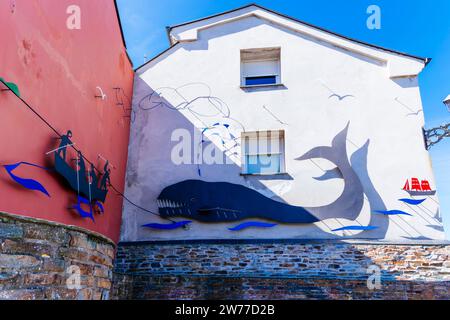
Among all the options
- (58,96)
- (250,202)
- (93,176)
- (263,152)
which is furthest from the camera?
(263,152)

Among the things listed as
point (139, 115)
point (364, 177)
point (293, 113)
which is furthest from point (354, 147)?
point (139, 115)

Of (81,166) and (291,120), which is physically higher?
(291,120)

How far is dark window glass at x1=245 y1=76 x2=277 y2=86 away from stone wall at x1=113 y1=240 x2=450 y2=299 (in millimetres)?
3790

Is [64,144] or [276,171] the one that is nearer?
[64,144]

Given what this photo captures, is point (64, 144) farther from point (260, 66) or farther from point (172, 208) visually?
point (260, 66)

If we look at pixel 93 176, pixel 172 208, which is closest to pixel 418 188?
pixel 172 208

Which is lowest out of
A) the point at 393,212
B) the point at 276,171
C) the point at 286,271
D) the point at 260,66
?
the point at 286,271

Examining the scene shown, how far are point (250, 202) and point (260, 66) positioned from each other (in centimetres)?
342

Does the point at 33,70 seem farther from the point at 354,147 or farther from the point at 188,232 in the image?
the point at 354,147

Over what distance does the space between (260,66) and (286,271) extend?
4762 mm

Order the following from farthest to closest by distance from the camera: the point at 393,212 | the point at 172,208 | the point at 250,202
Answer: the point at 172,208
the point at 250,202
the point at 393,212

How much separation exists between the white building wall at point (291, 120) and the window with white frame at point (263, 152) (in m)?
0.18

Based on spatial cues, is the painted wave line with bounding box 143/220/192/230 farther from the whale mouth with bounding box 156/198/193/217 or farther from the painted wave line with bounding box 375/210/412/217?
the painted wave line with bounding box 375/210/412/217

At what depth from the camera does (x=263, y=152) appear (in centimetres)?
770
